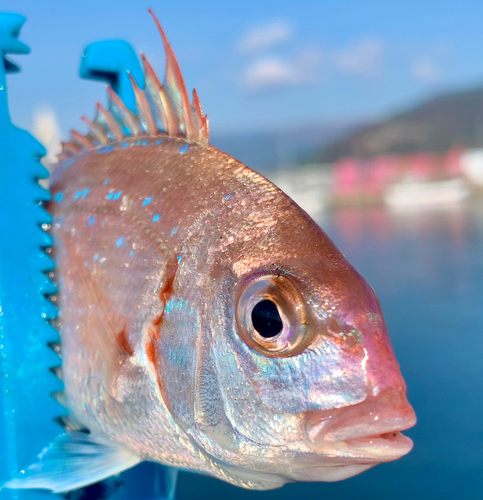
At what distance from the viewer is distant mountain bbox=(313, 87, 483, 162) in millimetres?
14438

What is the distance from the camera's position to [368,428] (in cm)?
65

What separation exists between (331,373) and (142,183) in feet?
1.73

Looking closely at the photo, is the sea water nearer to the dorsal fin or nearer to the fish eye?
the fish eye

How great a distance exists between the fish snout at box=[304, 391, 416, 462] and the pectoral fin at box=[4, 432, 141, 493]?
0.44m

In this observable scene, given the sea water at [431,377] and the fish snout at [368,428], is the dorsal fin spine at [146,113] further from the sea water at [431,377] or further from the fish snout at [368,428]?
the sea water at [431,377]

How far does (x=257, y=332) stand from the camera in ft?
2.35

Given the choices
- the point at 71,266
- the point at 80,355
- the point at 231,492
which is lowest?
the point at 231,492

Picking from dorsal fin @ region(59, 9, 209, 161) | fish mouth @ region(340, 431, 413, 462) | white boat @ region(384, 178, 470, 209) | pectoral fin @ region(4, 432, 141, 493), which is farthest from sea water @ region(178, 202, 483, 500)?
white boat @ region(384, 178, 470, 209)

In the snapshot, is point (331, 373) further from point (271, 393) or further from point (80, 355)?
point (80, 355)

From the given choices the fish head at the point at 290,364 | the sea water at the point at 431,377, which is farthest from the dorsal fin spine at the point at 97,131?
the sea water at the point at 431,377

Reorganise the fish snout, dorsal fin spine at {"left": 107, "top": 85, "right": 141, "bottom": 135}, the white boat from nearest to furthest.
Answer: the fish snout → dorsal fin spine at {"left": 107, "top": 85, "right": 141, "bottom": 135} → the white boat

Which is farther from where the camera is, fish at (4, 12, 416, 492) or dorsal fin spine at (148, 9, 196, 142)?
dorsal fin spine at (148, 9, 196, 142)

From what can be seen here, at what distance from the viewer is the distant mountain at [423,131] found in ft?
47.4

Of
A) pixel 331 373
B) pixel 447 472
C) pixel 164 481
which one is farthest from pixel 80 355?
pixel 447 472
